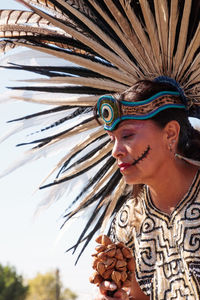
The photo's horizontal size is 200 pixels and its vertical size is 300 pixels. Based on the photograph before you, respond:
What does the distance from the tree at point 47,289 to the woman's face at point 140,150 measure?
4772cm

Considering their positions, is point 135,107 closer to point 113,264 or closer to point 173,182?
point 173,182

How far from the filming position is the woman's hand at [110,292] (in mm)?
2785

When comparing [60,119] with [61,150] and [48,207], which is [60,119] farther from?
[48,207]

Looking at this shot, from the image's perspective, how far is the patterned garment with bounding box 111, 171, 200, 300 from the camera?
287 cm

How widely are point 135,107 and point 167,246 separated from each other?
0.78 m

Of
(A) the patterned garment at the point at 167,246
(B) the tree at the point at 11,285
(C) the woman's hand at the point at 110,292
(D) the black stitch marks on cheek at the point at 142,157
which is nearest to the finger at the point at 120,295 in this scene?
(C) the woman's hand at the point at 110,292

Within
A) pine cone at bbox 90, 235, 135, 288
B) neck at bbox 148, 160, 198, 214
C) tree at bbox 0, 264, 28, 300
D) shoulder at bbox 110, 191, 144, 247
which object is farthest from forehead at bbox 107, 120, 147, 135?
tree at bbox 0, 264, 28, 300

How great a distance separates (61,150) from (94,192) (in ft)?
1.18

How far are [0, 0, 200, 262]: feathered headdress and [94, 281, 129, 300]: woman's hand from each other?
A: 1.00 metres

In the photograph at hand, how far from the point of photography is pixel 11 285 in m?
36.7

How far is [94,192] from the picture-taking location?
3775 mm

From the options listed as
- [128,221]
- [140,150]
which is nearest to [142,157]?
[140,150]

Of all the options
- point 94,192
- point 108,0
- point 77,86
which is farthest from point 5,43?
point 94,192

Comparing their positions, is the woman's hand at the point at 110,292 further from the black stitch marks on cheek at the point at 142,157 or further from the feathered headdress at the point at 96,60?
the feathered headdress at the point at 96,60
